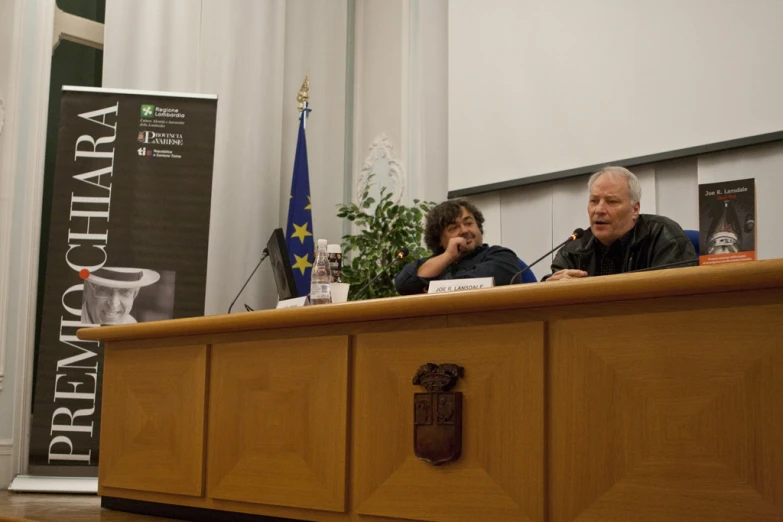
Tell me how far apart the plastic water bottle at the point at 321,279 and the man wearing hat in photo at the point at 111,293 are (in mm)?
1500

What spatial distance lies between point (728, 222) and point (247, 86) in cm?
355

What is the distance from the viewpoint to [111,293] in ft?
12.5

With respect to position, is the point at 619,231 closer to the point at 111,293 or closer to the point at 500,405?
the point at 500,405

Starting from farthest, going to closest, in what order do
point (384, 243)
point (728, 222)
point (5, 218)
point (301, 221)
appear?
1. point (301, 221)
2. point (384, 243)
3. point (5, 218)
4. point (728, 222)

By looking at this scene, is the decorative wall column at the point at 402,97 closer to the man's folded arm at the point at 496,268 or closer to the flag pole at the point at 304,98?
the flag pole at the point at 304,98

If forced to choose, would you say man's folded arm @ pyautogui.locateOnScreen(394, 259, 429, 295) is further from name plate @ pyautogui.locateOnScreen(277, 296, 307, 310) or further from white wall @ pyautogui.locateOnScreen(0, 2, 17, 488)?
white wall @ pyautogui.locateOnScreen(0, 2, 17, 488)

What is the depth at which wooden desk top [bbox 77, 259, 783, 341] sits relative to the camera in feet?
4.64

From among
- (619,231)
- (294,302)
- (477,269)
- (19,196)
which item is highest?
(19,196)

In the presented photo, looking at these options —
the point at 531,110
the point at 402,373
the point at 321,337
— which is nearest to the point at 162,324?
the point at 321,337

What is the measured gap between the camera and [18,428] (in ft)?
13.2

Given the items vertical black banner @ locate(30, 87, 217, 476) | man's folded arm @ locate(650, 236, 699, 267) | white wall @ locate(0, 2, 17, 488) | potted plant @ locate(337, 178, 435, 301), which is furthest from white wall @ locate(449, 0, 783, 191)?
white wall @ locate(0, 2, 17, 488)

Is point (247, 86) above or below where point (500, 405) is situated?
above

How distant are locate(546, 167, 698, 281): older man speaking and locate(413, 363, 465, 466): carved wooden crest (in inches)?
37.0

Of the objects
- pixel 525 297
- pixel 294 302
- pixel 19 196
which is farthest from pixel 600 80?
pixel 19 196
